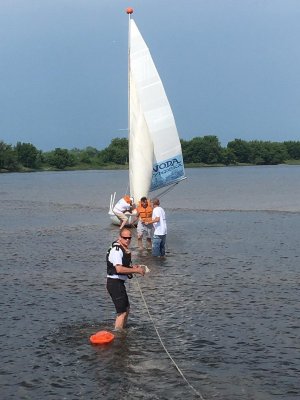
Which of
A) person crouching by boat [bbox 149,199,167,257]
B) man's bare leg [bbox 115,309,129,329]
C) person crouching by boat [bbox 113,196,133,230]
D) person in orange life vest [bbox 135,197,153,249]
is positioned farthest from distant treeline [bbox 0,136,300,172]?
man's bare leg [bbox 115,309,129,329]

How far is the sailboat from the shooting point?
31969 mm

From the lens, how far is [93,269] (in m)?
20.1

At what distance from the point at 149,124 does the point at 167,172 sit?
260 cm

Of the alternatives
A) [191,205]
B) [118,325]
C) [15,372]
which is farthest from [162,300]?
[191,205]

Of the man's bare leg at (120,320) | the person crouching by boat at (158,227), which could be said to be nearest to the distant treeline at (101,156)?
the person crouching by boat at (158,227)

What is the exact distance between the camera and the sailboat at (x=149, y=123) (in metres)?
32.0

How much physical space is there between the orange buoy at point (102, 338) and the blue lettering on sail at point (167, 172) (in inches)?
811

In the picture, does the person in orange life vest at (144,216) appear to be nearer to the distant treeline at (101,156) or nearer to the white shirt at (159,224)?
the white shirt at (159,224)

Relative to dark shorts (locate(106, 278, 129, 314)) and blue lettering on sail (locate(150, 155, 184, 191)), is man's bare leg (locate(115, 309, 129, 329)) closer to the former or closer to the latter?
dark shorts (locate(106, 278, 129, 314))

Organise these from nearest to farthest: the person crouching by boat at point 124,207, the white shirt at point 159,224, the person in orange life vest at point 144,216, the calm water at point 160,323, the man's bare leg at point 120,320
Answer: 1. the calm water at point 160,323
2. the man's bare leg at point 120,320
3. the white shirt at point 159,224
4. the person in orange life vest at point 144,216
5. the person crouching by boat at point 124,207

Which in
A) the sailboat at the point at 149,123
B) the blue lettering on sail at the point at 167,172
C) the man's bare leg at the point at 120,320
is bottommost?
A: the man's bare leg at the point at 120,320

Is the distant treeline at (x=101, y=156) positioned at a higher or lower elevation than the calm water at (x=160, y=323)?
higher

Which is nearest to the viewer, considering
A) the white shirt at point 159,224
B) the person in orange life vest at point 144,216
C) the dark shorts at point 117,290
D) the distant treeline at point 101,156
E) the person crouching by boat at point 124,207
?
the dark shorts at point 117,290

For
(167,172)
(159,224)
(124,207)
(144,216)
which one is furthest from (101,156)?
(159,224)
